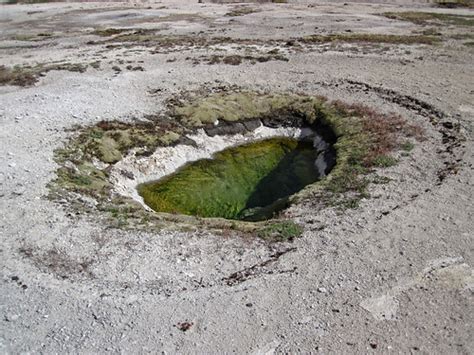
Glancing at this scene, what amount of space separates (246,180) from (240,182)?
1.37ft

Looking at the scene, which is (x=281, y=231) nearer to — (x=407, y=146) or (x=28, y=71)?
(x=407, y=146)

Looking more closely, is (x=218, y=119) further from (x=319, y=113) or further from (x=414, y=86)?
(x=414, y=86)

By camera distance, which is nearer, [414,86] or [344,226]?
[344,226]

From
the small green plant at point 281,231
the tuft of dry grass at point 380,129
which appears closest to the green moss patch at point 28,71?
the tuft of dry grass at point 380,129

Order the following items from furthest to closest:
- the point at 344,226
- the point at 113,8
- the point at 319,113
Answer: the point at 113,8
the point at 319,113
the point at 344,226

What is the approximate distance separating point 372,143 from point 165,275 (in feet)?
50.1

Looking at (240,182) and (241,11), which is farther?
(241,11)

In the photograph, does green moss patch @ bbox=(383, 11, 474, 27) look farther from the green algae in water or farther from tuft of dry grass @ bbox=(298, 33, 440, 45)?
the green algae in water

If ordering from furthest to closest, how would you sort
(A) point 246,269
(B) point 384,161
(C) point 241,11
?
(C) point 241,11
(B) point 384,161
(A) point 246,269

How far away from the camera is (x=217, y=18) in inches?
2844

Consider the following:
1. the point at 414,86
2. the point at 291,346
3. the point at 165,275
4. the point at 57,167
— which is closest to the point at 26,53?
the point at 57,167

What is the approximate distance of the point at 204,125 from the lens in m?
32.6

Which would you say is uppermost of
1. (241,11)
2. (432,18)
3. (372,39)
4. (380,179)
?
(380,179)

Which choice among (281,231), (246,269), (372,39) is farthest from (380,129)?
(372,39)
